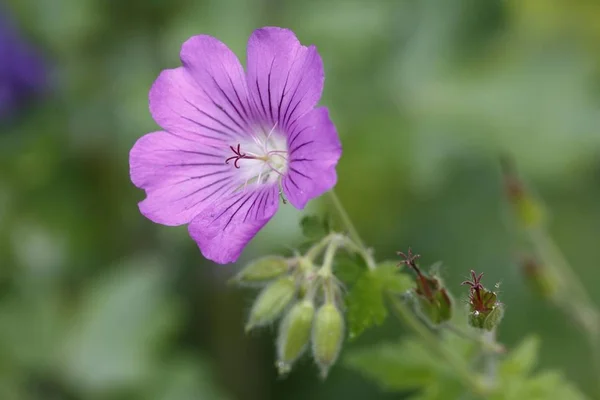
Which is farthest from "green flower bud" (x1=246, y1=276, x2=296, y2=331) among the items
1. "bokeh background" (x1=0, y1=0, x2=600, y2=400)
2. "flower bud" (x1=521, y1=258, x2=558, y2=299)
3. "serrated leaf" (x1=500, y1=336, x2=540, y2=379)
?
"bokeh background" (x1=0, y1=0, x2=600, y2=400)

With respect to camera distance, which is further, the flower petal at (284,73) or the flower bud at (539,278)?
the flower bud at (539,278)

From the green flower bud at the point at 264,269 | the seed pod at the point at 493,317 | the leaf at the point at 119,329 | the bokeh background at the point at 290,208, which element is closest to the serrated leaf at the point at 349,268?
the green flower bud at the point at 264,269

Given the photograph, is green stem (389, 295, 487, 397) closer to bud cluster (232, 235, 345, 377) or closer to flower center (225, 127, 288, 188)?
bud cluster (232, 235, 345, 377)

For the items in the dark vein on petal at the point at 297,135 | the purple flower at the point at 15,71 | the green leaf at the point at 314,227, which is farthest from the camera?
the purple flower at the point at 15,71

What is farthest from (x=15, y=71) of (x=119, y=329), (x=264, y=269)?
(x=264, y=269)

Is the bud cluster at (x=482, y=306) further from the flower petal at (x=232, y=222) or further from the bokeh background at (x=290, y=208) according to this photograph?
the bokeh background at (x=290, y=208)
